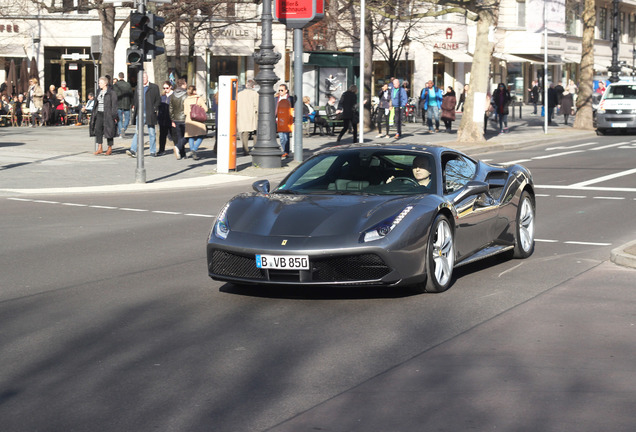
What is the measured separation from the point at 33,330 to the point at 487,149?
25445mm

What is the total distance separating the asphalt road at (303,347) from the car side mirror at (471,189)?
778mm

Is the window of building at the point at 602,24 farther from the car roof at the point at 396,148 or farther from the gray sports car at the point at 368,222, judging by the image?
the car roof at the point at 396,148

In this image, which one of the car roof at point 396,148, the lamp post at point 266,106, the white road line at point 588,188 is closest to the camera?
the car roof at point 396,148

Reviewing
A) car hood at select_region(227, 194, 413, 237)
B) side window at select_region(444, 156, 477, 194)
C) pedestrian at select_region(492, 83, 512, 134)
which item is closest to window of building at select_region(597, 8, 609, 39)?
pedestrian at select_region(492, 83, 512, 134)

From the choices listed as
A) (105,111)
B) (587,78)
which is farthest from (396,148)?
(587,78)

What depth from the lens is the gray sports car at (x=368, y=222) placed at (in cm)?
869

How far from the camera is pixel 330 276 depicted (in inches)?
342

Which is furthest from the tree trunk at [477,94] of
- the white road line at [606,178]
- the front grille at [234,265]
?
the front grille at [234,265]

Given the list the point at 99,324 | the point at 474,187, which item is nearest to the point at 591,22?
the point at 474,187

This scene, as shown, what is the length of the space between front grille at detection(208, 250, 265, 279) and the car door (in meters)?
1.97

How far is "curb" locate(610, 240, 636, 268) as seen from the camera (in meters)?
10.9

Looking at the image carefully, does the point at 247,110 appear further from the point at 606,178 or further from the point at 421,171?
the point at 421,171

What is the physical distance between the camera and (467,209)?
1006cm

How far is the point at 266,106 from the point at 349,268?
15.7 metres
